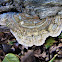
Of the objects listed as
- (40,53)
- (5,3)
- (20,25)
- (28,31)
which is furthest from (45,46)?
(5,3)

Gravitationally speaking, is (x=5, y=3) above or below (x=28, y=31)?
above

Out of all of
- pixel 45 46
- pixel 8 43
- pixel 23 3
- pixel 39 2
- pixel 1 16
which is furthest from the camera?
pixel 8 43

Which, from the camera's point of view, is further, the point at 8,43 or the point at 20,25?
the point at 8,43

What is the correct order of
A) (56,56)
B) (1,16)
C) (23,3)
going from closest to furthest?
(23,3) < (1,16) < (56,56)

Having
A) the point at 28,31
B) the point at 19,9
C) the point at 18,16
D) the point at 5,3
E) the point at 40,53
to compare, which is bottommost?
the point at 40,53

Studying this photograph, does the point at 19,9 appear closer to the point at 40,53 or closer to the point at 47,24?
the point at 47,24

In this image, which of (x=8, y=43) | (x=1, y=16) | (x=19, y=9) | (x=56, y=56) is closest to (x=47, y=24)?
(x=19, y=9)
